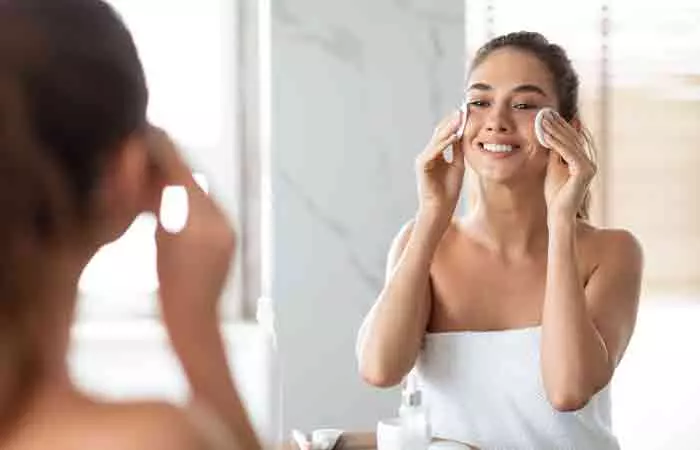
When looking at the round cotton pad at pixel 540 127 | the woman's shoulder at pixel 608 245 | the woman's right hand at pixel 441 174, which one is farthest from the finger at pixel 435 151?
the woman's shoulder at pixel 608 245

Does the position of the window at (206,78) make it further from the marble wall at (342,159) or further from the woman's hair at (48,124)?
the woman's hair at (48,124)

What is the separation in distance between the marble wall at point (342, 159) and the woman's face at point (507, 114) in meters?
0.48

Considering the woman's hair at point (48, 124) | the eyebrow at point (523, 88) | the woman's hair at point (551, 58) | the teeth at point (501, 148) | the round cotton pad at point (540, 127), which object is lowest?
the woman's hair at point (48, 124)

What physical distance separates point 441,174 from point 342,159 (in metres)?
0.48

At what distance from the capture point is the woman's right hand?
3.94ft

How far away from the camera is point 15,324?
40 centimetres

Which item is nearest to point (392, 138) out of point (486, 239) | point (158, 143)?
point (486, 239)

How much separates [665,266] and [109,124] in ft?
6.24

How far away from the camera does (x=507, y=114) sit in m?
1.20

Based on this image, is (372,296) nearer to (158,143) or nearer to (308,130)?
(308,130)

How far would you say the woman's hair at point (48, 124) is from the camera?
0.38 metres

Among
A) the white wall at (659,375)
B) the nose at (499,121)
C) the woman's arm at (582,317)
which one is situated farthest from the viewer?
the white wall at (659,375)

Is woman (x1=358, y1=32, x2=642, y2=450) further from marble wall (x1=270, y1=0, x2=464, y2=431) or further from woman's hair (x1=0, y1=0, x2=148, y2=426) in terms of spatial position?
woman's hair (x1=0, y1=0, x2=148, y2=426)

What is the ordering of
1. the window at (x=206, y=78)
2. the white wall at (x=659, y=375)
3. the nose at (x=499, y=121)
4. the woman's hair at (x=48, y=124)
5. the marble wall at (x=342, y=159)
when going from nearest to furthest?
the woman's hair at (x=48, y=124) < the nose at (x=499, y=121) < the marble wall at (x=342, y=159) < the window at (x=206, y=78) < the white wall at (x=659, y=375)
